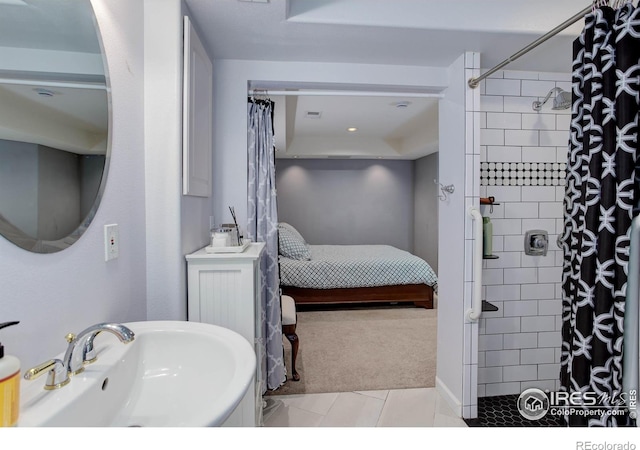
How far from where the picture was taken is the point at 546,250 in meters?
2.26

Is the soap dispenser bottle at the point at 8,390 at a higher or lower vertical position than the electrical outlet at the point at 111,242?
lower

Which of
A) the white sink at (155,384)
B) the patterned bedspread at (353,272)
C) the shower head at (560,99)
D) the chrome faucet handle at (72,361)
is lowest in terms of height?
the patterned bedspread at (353,272)

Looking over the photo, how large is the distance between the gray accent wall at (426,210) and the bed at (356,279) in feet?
4.80

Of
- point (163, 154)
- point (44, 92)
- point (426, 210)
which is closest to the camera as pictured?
point (44, 92)

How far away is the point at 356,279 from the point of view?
161 inches

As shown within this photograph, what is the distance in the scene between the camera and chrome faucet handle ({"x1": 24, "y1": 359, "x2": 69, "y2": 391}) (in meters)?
0.73

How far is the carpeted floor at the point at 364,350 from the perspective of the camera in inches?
98.4

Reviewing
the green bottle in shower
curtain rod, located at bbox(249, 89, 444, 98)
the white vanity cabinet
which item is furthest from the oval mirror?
the green bottle in shower

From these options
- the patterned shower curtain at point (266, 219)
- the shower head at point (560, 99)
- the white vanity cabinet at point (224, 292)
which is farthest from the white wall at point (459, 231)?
the white vanity cabinet at point (224, 292)

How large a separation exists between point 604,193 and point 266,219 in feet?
5.53
